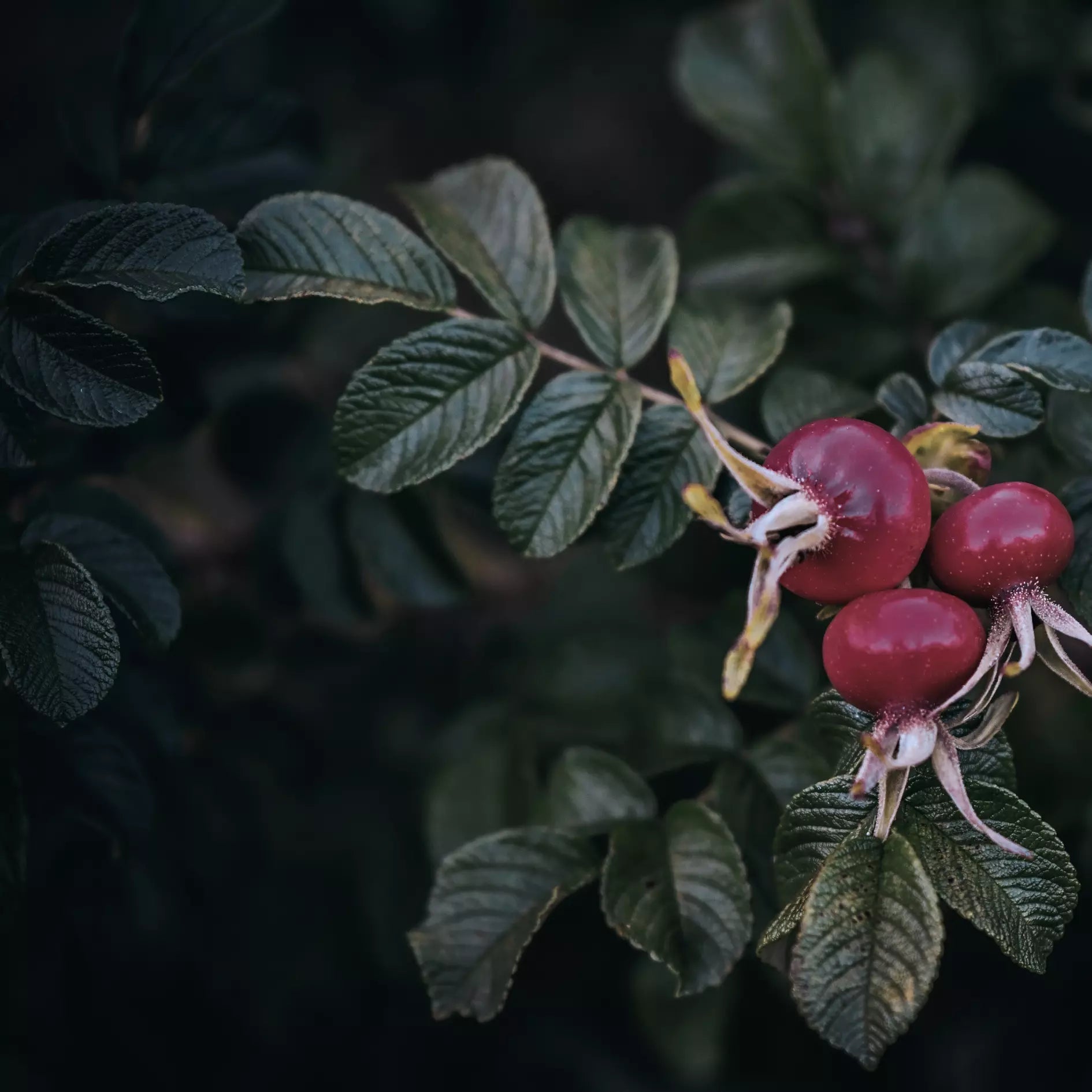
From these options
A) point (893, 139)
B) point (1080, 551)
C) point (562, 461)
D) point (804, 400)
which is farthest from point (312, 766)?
point (893, 139)

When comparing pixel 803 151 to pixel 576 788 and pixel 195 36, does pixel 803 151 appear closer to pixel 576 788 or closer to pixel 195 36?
pixel 195 36

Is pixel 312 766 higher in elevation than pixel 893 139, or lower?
lower

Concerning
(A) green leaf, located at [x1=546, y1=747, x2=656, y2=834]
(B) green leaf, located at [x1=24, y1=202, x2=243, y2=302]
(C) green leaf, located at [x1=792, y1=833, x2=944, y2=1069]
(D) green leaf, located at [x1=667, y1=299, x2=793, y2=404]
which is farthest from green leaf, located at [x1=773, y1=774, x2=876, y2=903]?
(B) green leaf, located at [x1=24, y1=202, x2=243, y2=302]

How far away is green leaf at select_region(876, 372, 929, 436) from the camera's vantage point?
130 cm

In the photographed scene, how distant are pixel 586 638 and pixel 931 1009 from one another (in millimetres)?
1271

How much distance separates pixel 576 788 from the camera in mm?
1454

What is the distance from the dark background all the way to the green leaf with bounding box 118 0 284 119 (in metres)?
0.15

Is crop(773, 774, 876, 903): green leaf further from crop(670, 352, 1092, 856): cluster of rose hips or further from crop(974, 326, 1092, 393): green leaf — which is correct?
crop(974, 326, 1092, 393): green leaf

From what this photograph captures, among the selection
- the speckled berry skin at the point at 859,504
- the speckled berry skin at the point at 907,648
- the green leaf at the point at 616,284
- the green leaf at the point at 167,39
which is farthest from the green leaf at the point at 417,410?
the green leaf at the point at 167,39

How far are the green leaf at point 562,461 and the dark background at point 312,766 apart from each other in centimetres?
47

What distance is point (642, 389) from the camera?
4.48 feet

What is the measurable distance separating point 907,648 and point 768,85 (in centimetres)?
138

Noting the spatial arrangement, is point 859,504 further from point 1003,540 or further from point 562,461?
point 562,461

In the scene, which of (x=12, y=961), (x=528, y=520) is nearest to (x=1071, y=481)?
(x=528, y=520)
